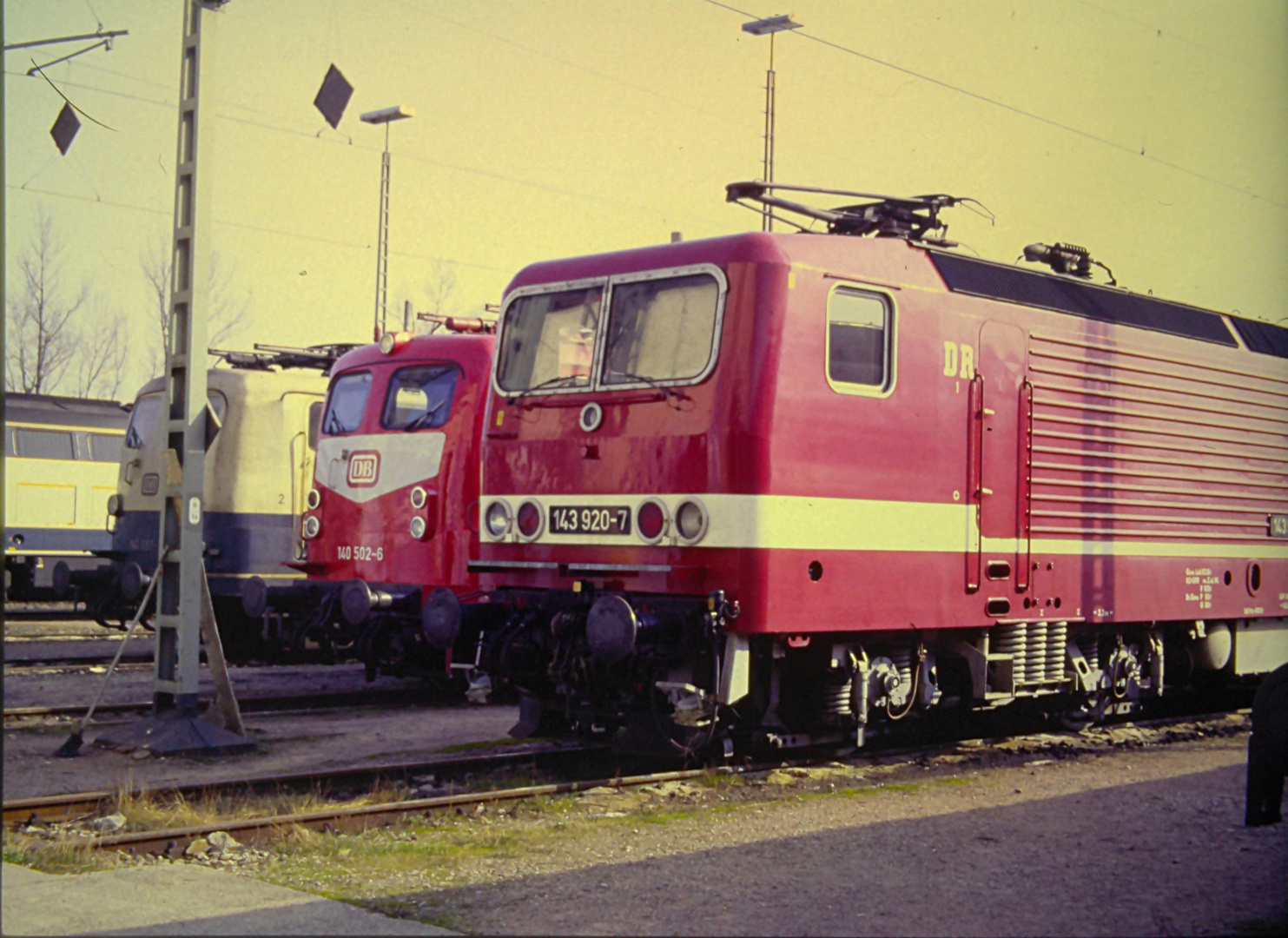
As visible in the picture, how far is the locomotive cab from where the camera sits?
12234 millimetres

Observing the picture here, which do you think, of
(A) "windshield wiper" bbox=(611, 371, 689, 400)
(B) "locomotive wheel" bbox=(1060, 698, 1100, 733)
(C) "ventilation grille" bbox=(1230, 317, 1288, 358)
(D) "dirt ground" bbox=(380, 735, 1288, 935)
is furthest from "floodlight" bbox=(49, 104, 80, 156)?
(C) "ventilation grille" bbox=(1230, 317, 1288, 358)

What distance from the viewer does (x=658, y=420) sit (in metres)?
8.81

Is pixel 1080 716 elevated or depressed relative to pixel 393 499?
depressed

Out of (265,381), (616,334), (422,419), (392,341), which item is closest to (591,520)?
(616,334)

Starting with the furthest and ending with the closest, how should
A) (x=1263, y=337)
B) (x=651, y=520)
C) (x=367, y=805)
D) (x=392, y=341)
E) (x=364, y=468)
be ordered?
(x=1263, y=337)
(x=364, y=468)
(x=392, y=341)
(x=651, y=520)
(x=367, y=805)

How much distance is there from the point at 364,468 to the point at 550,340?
4.20 meters

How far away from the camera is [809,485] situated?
8.62 meters

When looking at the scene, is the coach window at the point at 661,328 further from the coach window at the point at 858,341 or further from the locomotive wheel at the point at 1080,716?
the locomotive wheel at the point at 1080,716

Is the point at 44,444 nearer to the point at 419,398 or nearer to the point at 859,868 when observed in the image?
the point at 419,398

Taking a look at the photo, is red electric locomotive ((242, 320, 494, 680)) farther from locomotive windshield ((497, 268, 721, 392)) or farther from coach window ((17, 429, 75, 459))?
coach window ((17, 429, 75, 459))

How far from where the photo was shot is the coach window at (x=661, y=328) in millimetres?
8750

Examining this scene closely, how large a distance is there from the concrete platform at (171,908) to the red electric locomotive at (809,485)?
2.84m

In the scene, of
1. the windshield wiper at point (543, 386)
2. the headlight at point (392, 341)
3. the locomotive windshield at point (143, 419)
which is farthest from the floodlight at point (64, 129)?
the locomotive windshield at point (143, 419)

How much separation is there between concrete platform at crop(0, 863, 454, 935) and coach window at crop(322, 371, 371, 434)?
738cm
